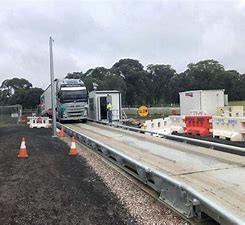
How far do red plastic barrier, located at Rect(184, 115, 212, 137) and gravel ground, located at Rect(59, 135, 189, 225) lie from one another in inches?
420

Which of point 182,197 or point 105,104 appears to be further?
point 105,104

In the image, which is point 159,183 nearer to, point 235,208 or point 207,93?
point 235,208

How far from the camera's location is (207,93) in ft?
110

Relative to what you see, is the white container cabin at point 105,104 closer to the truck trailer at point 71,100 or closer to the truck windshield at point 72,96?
the truck trailer at point 71,100

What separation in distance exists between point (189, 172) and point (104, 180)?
2198 mm

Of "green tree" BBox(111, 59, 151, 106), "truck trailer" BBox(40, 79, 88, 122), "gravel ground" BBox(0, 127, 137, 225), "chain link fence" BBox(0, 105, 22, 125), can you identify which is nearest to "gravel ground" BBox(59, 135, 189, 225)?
"gravel ground" BBox(0, 127, 137, 225)

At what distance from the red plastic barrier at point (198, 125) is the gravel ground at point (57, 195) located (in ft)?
31.4

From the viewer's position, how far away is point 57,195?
8820 mm

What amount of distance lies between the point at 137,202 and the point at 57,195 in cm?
176

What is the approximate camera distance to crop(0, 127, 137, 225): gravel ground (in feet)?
23.5

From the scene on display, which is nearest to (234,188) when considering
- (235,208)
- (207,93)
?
(235,208)

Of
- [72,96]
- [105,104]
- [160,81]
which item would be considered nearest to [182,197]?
[72,96]

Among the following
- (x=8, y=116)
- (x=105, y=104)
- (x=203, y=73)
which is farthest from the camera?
(x=203, y=73)

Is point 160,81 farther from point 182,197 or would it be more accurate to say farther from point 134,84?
point 182,197
